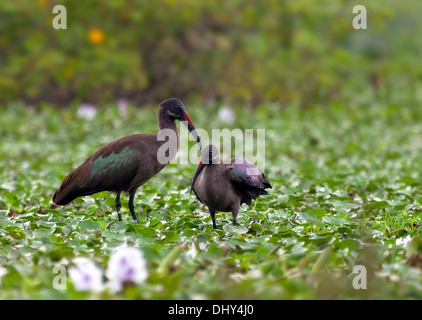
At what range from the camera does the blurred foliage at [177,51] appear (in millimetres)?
14000

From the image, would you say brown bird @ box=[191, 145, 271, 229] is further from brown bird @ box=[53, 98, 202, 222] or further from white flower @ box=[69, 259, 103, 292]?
white flower @ box=[69, 259, 103, 292]

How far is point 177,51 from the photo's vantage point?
1430cm

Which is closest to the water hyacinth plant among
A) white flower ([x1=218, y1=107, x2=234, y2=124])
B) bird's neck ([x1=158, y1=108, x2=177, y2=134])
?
bird's neck ([x1=158, y1=108, x2=177, y2=134])

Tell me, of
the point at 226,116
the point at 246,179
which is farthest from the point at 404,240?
the point at 226,116

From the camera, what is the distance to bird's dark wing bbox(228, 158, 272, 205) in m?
5.58

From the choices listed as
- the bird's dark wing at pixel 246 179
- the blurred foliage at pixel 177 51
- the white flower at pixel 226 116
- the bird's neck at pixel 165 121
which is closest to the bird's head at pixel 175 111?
the bird's neck at pixel 165 121

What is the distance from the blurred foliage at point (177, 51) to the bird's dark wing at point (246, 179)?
8.52 metres

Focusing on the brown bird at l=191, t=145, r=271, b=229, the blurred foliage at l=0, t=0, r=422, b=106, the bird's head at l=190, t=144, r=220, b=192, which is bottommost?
the brown bird at l=191, t=145, r=271, b=229

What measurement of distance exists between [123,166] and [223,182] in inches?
36.4

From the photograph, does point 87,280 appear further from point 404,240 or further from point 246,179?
point 404,240

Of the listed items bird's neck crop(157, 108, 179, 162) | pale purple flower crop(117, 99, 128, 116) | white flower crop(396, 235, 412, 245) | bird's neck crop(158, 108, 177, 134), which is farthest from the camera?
pale purple flower crop(117, 99, 128, 116)

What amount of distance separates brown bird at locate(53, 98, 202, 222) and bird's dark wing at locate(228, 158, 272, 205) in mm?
657

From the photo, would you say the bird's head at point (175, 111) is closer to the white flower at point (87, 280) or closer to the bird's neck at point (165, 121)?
the bird's neck at point (165, 121)
